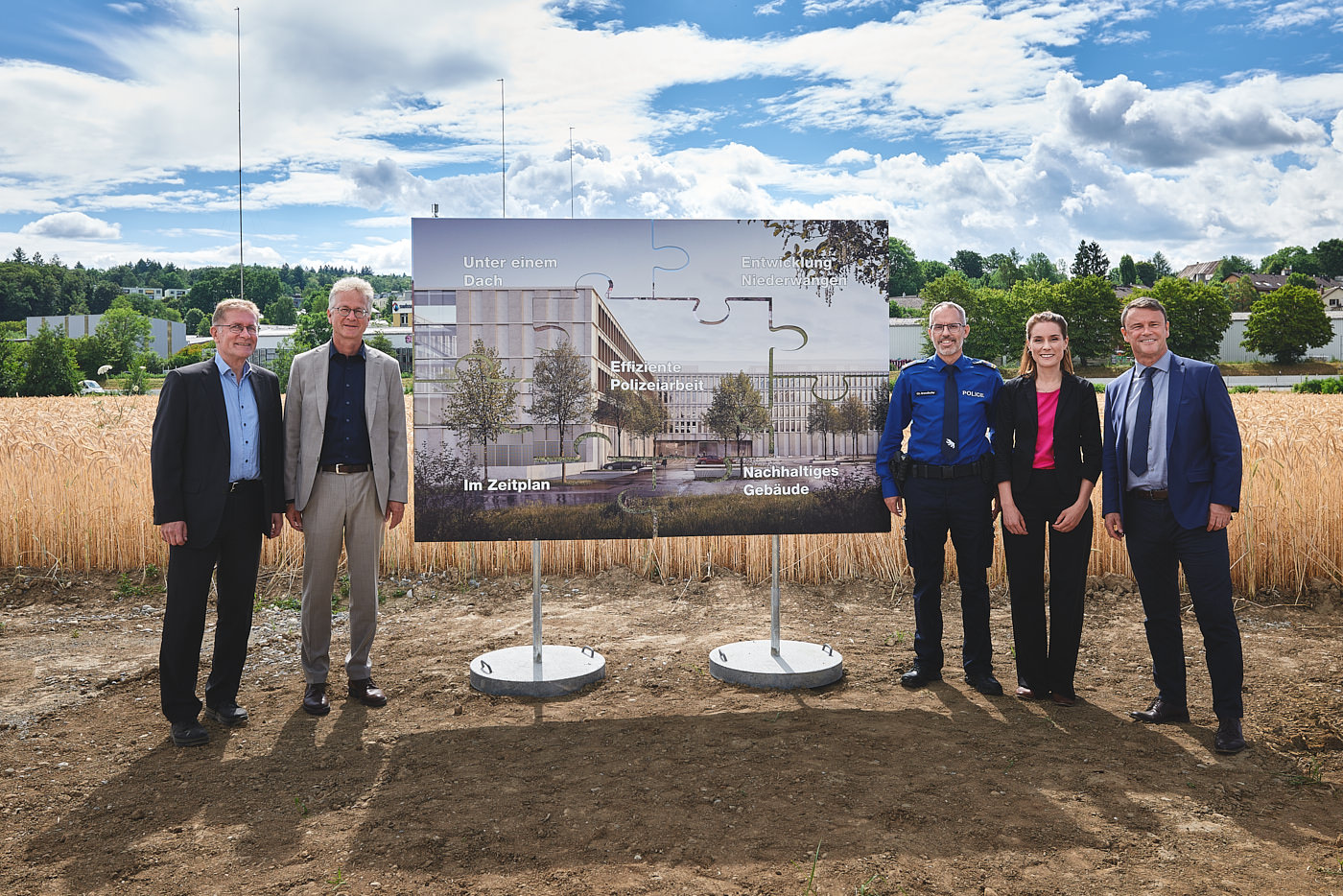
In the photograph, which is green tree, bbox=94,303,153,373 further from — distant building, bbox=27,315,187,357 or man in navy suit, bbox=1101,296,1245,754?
man in navy suit, bbox=1101,296,1245,754

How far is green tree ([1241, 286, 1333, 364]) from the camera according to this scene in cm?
7525

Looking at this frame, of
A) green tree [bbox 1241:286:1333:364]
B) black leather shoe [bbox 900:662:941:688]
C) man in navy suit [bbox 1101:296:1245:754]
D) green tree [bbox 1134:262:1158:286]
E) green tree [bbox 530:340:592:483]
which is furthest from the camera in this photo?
green tree [bbox 1134:262:1158:286]

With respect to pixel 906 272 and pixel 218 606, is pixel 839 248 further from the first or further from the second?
pixel 906 272

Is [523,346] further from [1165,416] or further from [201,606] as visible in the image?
[1165,416]

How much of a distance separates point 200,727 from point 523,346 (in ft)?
9.11

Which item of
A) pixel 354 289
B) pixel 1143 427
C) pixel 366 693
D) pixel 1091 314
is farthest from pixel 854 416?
pixel 1091 314

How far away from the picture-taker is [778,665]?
6328 millimetres

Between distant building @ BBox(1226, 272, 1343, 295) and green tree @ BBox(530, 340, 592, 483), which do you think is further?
distant building @ BBox(1226, 272, 1343, 295)

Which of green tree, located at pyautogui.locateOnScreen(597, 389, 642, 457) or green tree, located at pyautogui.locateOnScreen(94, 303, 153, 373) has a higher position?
green tree, located at pyautogui.locateOnScreen(94, 303, 153, 373)

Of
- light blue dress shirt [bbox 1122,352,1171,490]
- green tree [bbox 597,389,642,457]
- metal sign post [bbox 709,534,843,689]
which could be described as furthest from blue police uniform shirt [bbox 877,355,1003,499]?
green tree [bbox 597,389,642,457]

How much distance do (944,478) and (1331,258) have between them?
527 ft

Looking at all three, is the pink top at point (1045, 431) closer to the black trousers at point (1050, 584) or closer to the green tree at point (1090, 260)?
the black trousers at point (1050, 584)

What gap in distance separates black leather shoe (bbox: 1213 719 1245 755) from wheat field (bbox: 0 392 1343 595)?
3.59m

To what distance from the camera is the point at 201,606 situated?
17.7 feet
